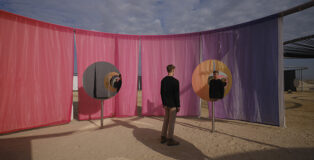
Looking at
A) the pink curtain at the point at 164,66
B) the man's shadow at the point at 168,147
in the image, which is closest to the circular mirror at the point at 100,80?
the man's shadow at the point at 168,147

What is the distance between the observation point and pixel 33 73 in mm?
3793

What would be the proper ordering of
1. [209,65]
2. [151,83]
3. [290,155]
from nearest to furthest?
1. [290,155]
2. [209,65]
3. [151,83]

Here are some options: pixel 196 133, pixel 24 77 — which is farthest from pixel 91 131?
pixel 196 133

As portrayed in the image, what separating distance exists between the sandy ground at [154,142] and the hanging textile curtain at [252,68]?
→ 0.47 meters

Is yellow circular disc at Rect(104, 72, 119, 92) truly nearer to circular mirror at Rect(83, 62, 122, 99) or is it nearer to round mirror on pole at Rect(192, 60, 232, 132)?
circular mirror at Rect(83, 62, 122, 99)

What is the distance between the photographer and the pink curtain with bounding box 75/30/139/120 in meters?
4.62

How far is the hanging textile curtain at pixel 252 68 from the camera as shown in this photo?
12.5ft

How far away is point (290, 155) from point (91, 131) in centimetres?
438

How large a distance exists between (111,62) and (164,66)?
1.94m

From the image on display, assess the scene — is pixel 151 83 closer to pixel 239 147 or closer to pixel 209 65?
pixel 209 65

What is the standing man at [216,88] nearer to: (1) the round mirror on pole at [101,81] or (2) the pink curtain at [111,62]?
(1) the round mirror on pole at [101,81]

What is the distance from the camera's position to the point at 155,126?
14.0 feet

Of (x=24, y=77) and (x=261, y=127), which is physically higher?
(x=24, y=77)

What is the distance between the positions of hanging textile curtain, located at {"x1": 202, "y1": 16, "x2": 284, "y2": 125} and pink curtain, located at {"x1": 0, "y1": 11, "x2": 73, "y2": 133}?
483cm
